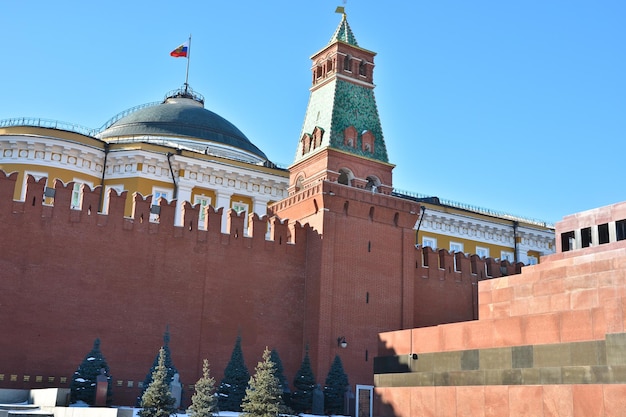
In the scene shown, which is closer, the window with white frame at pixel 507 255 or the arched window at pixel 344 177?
the arched window at pixel 344 177

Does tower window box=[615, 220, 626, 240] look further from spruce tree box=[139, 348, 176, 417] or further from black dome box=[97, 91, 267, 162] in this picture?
black dome box=[97, 91, 267, 162]

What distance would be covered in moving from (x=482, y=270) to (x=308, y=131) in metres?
8.55

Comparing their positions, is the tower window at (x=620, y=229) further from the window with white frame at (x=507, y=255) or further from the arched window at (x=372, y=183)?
the window with white frame at (x=507, y=255)

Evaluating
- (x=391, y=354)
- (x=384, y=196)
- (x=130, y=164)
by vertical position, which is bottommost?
(x=391, y=354)

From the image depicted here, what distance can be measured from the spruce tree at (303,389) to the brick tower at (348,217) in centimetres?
64

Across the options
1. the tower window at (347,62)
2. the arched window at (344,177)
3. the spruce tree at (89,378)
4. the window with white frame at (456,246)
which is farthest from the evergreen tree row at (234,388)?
the window with white frame at (456,246)

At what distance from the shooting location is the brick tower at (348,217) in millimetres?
27422

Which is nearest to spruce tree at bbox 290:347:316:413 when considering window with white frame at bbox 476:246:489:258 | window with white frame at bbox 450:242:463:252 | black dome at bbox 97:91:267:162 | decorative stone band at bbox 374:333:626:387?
decorative stone band at bbox 374:333:626:387

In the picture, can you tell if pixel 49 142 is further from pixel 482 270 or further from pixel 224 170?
pixel 482 270

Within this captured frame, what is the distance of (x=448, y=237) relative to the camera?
39.8 metres

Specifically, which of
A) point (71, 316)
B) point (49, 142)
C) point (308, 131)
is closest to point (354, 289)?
point (308, 131)

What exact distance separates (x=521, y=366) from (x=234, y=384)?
29.1 ft

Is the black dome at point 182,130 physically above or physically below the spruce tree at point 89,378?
above

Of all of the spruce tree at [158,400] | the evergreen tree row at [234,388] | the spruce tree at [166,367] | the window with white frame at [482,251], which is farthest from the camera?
the window with white frame at [482,251]
